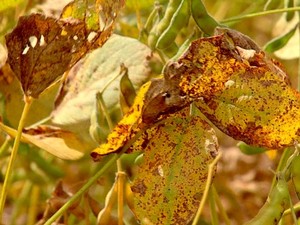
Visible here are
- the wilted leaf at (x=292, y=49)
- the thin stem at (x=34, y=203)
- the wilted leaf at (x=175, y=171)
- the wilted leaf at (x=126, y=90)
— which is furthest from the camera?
the thin stem at (x=34, y=203)

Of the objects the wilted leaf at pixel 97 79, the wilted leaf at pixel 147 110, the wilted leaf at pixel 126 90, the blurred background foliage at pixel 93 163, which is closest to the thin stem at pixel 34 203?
the blurred background foliage at pixel 93 163

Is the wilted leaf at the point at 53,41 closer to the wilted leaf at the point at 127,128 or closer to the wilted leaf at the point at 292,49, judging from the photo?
the wilted leaf at the point at 127,128

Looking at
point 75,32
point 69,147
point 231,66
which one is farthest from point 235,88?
point 69,147

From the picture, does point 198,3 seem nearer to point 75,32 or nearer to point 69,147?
point 75,32

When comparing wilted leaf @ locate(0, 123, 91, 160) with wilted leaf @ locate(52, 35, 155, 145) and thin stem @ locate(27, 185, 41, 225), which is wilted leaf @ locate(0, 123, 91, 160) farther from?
thin stem @ locate(27, 185, 41, 225)

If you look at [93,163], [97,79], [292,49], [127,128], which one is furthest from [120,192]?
[93,163]
